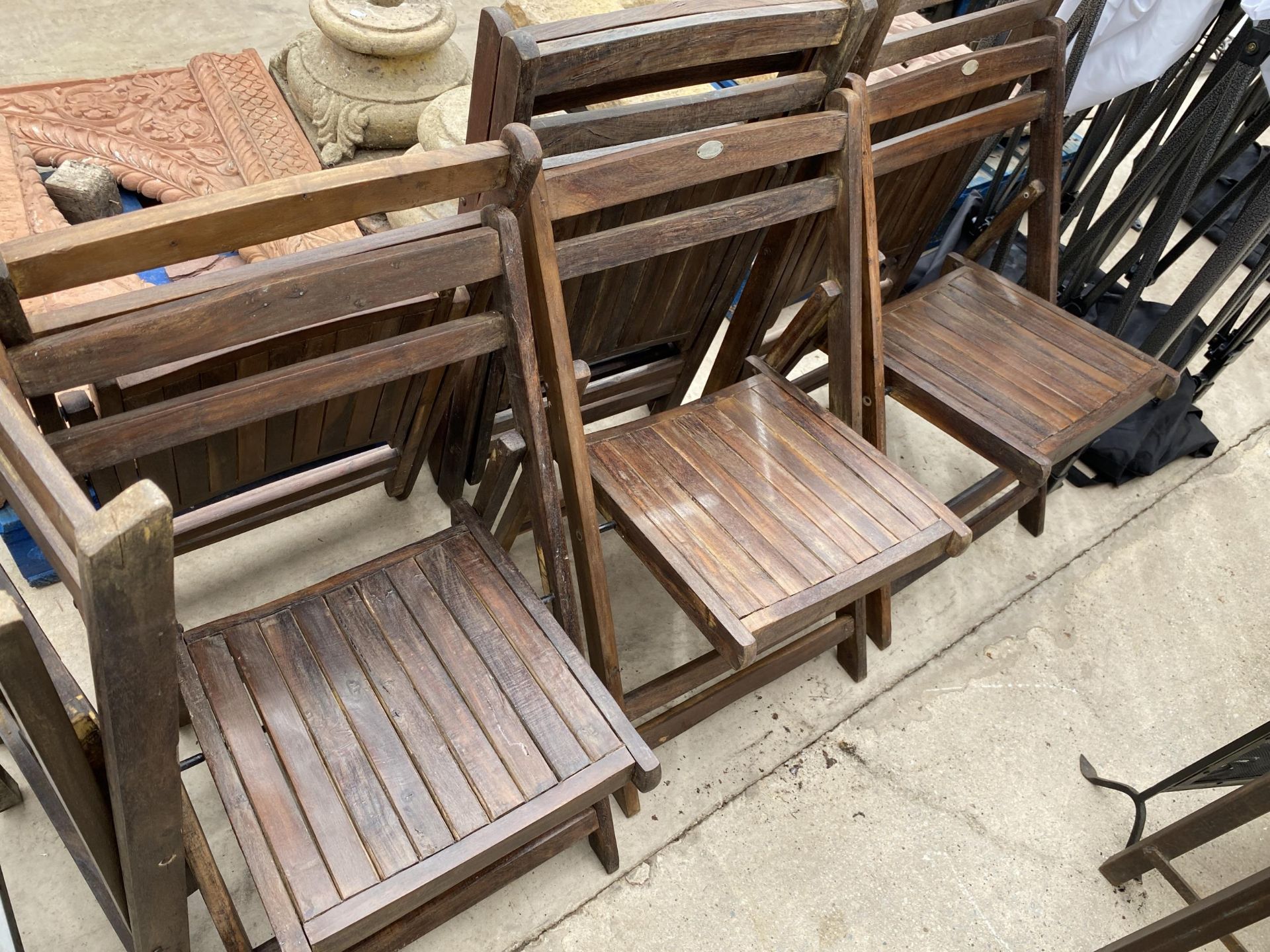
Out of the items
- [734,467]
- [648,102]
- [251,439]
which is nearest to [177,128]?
[251,439]

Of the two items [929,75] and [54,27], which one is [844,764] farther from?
[54,27]

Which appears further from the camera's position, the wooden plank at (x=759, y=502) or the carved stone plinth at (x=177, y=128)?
the carved stone plinth at (x=177, y=128)

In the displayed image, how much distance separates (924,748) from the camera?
2254mm

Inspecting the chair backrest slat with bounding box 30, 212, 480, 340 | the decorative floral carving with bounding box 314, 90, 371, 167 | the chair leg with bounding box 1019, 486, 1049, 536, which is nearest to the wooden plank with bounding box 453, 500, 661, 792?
the chair backrest slat with bounding box 30, 212, 480, 340

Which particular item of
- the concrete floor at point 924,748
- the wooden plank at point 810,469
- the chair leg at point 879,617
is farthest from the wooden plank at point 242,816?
the chair leg at point 879,617

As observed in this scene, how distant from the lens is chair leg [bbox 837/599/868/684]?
227cm

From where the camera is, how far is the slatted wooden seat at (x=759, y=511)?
68.6 inches

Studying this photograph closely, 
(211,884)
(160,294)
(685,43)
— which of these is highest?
(685,43)

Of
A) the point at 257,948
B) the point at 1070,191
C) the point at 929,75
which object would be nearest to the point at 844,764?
the point at 257,948

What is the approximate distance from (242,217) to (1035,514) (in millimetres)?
2269

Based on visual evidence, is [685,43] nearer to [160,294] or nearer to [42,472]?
[160,294]

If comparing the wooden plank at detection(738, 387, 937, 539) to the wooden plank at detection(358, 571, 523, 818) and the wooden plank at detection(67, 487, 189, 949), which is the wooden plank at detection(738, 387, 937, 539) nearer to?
the wooden plank at detection(358, 571, 523, 818)

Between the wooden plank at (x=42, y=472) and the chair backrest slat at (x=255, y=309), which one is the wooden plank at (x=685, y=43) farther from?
the wooden plank at (x=42, y=472)

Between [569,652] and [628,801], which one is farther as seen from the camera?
[628,801]
